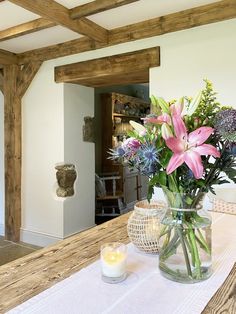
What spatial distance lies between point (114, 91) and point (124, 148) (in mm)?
4305

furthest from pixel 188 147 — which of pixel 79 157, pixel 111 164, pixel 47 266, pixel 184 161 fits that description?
pixel 111 164

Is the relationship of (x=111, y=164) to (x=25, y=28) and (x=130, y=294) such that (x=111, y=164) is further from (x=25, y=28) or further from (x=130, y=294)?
(x=130, y=294)

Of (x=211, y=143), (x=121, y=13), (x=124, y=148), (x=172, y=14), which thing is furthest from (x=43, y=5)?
(x=211, y=143)

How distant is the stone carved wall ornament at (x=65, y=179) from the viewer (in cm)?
352

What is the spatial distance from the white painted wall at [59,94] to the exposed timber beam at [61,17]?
0.29m

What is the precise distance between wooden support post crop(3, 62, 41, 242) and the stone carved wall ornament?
23.8 inches

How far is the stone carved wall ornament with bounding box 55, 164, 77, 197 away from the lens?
138 inches

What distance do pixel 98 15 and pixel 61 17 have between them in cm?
35

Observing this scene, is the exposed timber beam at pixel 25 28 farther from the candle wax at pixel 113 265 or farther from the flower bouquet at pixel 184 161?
the candle wax at pixel 113 265

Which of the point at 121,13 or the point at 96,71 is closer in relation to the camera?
the point at 121,13

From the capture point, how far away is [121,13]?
256 centimetres

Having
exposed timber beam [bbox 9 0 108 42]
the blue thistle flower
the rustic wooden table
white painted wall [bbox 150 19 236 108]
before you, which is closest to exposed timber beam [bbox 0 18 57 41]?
exposed timber beam [bbox 9 0 108 42]

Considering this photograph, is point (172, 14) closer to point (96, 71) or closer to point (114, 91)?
point (96, 71)

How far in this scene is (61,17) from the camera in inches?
95.1
